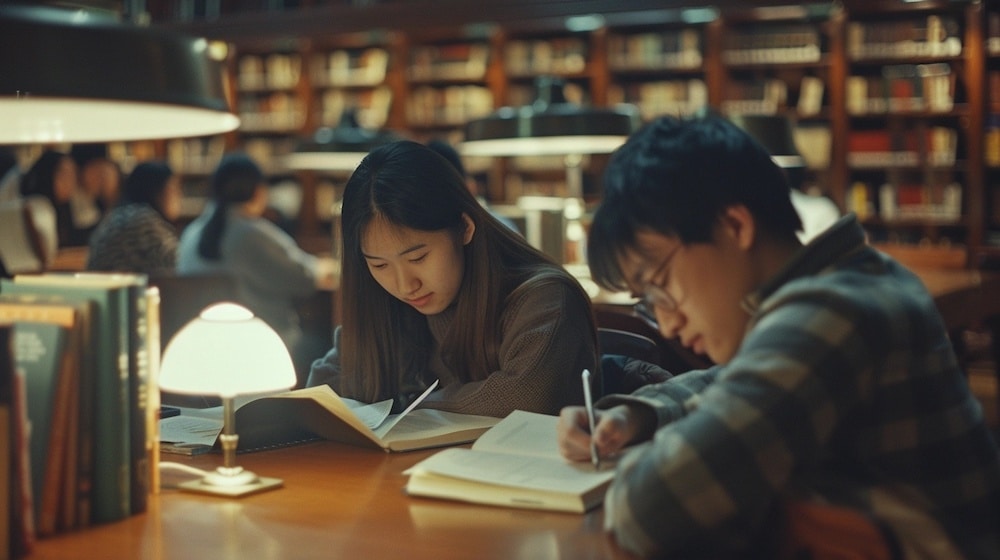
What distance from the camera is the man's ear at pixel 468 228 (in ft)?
6.77

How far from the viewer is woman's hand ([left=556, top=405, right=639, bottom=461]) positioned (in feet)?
4.88

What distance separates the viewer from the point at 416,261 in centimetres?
202

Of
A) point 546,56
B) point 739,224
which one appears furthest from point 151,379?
point 546,56

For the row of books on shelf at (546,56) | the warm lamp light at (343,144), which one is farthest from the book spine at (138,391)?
the row of books on shelf at (546,56)

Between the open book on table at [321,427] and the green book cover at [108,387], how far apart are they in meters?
0.38

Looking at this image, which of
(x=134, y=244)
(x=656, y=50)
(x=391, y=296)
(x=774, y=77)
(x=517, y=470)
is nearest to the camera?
(x=517, y=470)

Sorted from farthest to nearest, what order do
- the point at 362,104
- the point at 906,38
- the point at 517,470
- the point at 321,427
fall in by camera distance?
the point at 362,104, the point at 906,38, the point at 321,427, the point at 517,470

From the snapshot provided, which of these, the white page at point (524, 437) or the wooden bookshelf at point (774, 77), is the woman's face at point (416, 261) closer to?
the white page at point (524, 437)

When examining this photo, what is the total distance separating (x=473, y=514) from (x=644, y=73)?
6.54 m

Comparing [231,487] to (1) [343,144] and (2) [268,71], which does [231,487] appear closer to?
(1) [343,144]

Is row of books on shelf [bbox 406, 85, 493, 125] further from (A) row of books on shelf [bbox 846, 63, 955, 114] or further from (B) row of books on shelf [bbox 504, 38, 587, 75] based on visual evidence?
(A) row of books on shelf [bbox 846, 63, 955, 114]

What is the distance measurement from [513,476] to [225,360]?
40 cm

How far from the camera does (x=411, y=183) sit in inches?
79.2

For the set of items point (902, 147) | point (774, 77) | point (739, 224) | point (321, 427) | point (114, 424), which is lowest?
point (321, 427)
